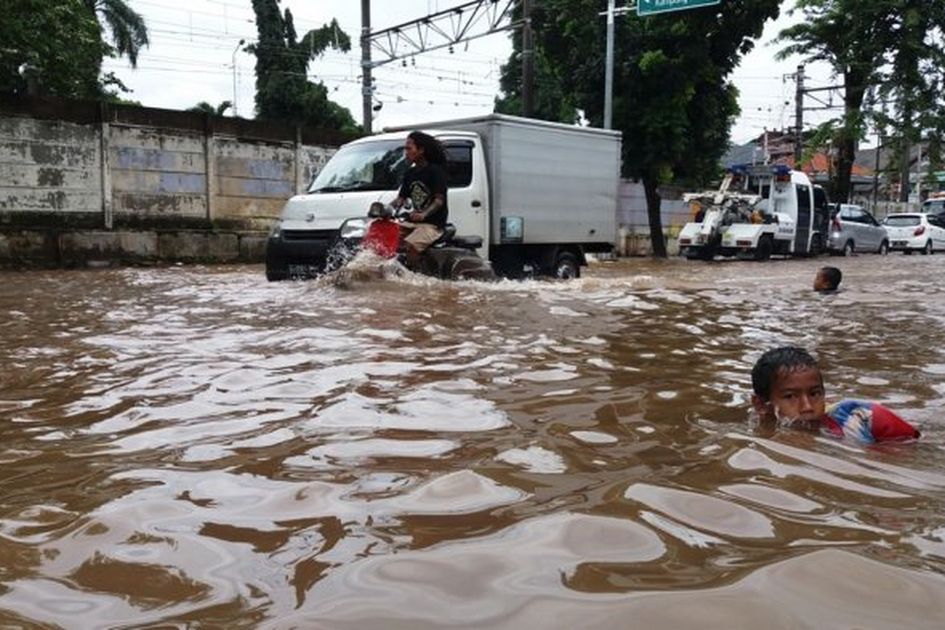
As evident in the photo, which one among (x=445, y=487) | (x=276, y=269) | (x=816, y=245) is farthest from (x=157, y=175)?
(x=816, y=245)

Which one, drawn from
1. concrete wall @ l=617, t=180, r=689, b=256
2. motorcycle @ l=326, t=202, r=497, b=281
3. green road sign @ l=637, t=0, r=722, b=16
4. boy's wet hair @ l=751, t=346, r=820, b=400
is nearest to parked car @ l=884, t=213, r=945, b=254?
concrete wall @ l=617, t=180, r=689, b=256

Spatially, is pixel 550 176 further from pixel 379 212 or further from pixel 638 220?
pixel 638 220

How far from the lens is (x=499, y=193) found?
33.9 feet

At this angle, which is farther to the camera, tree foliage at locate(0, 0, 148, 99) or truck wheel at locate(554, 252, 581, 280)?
tree foliage at locate(0, 0, 148, 99)

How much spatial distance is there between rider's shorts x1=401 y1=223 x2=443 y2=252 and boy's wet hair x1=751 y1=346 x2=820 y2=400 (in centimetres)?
505

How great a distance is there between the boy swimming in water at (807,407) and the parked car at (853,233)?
22804 millimetres

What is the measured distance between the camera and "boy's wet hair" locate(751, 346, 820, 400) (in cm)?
339

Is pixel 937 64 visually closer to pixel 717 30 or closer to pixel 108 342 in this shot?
pixel 717 30

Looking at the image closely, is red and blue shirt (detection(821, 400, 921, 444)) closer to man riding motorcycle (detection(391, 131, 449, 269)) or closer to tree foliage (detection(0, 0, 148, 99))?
man riding motorcycle (detection(391, 131, 449, 269))

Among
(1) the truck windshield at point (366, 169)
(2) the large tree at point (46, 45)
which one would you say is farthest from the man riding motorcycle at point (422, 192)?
(2) the large tree at point (46, 45)

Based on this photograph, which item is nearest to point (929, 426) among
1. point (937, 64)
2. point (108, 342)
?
point (108, 342)

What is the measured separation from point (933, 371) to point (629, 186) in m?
19.3

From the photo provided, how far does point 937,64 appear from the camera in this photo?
25625 mm

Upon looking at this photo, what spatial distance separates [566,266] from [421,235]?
4.00 m
